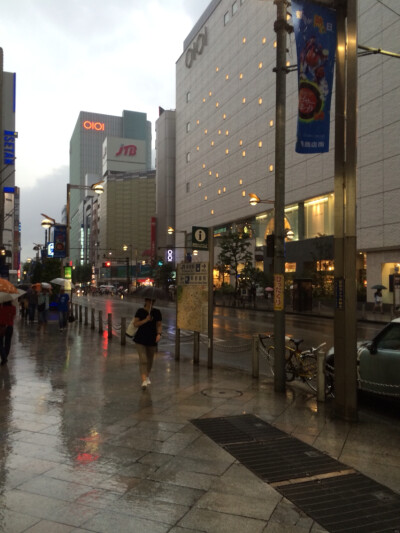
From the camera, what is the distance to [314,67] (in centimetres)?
736

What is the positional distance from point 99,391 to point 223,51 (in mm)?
71331

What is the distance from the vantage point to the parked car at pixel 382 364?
7.14m

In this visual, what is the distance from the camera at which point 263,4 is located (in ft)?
187

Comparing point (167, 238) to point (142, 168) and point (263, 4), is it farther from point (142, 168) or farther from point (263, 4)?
point (142, 168)

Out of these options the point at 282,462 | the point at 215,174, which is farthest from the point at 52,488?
the point at 215,174

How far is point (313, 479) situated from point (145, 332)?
4728 millimetres

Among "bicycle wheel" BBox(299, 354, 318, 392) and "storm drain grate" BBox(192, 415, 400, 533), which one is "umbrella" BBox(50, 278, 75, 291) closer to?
"bicycle wheel" BBox(299, 354, 318, 392)

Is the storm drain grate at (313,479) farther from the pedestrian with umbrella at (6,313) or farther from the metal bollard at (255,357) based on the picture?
the pedestrian with umbrella at (6,313)

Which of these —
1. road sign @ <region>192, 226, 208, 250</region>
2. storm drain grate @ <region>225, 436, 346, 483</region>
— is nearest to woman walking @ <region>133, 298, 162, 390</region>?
road sign @ <region>192, 226, 208, 250</region>

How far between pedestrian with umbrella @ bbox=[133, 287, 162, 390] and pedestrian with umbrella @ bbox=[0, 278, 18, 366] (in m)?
3.70

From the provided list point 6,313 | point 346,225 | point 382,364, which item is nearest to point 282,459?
point 382,364

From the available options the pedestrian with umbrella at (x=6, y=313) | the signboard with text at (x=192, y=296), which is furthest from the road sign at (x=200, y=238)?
the pedestrian with umbrella at (x=6, y=313)

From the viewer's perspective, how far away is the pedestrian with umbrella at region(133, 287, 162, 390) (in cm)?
873

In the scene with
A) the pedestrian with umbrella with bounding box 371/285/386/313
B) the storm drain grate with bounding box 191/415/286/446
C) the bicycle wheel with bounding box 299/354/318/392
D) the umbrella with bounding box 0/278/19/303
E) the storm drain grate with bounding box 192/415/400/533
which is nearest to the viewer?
the storm drain grate with bounding box 192/415/400/533
